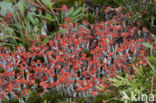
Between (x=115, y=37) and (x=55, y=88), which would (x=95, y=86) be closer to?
(x=55, y=88)


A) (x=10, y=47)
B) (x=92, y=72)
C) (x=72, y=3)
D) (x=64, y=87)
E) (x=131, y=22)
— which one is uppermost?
(x=72, y=3)

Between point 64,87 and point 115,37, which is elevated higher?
point 115,37

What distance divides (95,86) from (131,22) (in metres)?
1.41

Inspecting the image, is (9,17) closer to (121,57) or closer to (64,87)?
(64,87)

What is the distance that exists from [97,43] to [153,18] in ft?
3.34

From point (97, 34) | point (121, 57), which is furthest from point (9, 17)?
point (121, 57)

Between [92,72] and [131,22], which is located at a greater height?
[131,22]

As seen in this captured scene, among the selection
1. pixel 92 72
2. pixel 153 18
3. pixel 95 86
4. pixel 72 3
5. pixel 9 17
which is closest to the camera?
pixel 95 86

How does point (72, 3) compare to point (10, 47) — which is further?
point (72, 3)

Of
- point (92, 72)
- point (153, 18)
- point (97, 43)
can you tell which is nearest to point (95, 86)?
point (92, 72)

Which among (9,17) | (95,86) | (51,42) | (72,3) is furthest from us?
(72,3)

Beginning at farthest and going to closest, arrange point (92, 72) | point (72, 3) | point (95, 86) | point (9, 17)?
point (72, 3)
point (9, 17)
point (92, 72)
point (95, 86)

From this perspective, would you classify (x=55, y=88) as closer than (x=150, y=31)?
Yes

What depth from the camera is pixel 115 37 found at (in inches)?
130
